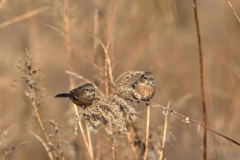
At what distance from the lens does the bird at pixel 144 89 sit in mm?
2641

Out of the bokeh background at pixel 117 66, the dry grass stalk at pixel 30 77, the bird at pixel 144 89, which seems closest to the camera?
the bird at pixel 144 89

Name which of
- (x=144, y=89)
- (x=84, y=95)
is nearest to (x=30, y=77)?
(x=84, y=95)

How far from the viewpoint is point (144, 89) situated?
268 cm

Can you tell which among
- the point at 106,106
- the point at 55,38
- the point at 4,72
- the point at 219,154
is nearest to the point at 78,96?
the point at 106,106

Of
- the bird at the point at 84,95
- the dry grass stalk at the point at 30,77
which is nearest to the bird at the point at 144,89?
the bird at the point at 84,95

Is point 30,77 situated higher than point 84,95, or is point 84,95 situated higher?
point 30,77

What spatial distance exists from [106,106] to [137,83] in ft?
0.74

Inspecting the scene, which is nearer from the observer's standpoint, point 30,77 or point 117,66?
point 30,77

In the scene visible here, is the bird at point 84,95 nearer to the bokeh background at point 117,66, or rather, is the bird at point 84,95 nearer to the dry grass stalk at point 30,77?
the dry grass stalk at point 30,77

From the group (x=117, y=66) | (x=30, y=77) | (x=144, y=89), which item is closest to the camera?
(x=144, y=89)

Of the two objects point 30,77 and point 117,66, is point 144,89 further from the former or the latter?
point 117,66

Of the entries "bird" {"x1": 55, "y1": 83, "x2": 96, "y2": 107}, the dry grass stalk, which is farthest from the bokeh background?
"bird" {"x1": 55, "y1": 83, "x2": 96, "y2": 107}

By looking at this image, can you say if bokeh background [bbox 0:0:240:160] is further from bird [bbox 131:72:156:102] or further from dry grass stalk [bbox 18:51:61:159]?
bird [bbox 131:72:156:102]

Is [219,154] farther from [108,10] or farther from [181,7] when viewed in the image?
[181,7]
